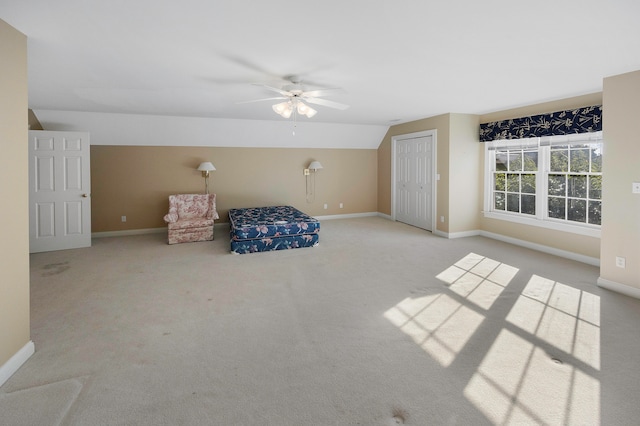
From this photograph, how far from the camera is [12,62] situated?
2283 millimetres

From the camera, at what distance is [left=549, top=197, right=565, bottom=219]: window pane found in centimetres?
500

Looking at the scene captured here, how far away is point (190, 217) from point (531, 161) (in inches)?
238

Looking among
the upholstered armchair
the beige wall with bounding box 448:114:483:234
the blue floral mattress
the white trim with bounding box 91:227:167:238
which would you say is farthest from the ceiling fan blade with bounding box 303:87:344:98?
the white trim with bounding box 91:227:167:238

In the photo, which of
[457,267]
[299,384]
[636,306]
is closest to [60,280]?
[299,384]

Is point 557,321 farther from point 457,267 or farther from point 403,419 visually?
point 403,419

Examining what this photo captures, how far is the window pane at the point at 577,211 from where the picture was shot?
4.71 metres

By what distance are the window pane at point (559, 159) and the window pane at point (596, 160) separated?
1.06 feet

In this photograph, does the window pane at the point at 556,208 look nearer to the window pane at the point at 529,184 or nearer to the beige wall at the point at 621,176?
the window pane at the point at 529,184

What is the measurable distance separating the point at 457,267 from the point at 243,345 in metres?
3.05

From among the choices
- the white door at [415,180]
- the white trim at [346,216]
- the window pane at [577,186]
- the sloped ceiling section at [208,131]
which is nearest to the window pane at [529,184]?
the window pane at [577,186]

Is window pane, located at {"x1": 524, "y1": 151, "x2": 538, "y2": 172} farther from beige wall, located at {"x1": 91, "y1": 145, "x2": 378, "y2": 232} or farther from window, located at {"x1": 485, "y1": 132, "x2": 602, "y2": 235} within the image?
beige wall, located at {"x1": 91, "y1": 145, "x2": 378, "y2": 232}

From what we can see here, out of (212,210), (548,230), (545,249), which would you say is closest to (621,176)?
(548,230)

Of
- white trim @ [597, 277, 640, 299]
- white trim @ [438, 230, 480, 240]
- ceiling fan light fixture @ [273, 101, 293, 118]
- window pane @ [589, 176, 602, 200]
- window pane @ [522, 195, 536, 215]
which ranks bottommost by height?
white trim @ [597, 277, 640, 299]

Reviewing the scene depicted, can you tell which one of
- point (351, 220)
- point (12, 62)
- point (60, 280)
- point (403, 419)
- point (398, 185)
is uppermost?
point (12, 62)
